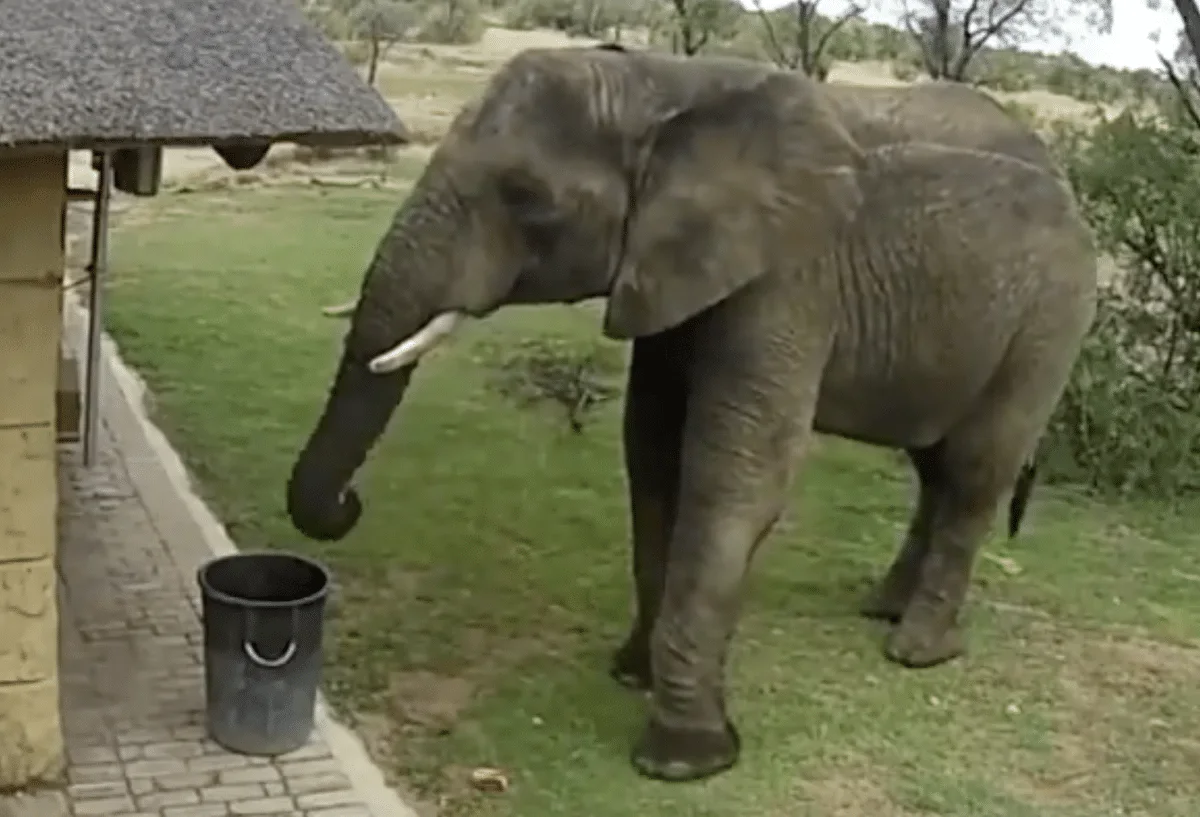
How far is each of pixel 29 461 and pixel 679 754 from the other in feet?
7.56

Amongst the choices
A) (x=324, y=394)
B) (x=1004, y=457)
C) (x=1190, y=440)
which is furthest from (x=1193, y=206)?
(x=324, y=394)

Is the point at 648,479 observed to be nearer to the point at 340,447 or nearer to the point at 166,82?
Answer: the point at 340,447

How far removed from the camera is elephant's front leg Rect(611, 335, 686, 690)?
6.93 m

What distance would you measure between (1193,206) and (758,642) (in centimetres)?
444

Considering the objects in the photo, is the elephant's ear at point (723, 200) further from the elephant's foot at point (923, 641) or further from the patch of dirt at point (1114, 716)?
the patch of dirt at point (1114, 716)

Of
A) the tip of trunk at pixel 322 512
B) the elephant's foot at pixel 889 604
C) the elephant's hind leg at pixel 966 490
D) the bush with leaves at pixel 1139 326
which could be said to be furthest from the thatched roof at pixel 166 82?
the bush with leaves at pixel 1139 326

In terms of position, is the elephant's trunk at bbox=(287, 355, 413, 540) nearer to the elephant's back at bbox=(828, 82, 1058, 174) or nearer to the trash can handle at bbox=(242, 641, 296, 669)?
the trash can handle at bbox=(242, 641, 296, 669)

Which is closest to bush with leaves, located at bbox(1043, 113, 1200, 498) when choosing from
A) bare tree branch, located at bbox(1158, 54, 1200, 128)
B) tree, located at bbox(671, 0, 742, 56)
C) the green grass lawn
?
bare tree branch, located at bbox(1158, 54, 1200, 128)

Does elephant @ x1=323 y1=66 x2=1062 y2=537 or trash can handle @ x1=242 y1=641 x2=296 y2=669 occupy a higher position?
elephant @ x1=323 y1=66 x2=1062 y2=537

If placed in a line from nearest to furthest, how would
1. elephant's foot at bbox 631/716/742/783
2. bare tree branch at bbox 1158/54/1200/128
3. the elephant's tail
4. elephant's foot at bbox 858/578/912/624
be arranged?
elephant's foot at bbox 631/716/742/783 < elephant's foot at bbox 858/578/912/624 < the elephant's tail < bare tree branch at bbox 1158/54/1200/128

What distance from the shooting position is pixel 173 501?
904cm

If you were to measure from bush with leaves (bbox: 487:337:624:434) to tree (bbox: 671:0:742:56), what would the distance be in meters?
7.28

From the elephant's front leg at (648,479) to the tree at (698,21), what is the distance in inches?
518

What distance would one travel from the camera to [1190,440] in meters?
10.8
